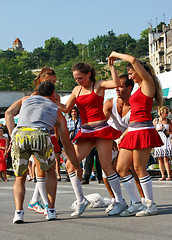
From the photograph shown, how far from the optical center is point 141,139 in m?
6.04

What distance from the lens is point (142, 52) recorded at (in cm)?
16750

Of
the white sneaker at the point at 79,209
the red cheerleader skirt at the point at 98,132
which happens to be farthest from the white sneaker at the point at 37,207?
the red cheerleader skirt at the point at 98,132

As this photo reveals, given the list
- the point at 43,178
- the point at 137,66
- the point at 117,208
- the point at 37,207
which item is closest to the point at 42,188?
the point at 43,178

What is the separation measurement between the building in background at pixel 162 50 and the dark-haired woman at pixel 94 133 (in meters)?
96.8

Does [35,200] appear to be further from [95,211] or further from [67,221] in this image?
[67,221]

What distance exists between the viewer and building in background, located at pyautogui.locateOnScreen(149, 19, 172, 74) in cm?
10388

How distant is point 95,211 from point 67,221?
1.03 metres

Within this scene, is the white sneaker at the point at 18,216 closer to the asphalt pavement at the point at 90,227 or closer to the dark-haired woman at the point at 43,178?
the asphalt pavement at the point at 90,227

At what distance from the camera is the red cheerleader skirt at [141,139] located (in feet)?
19.7

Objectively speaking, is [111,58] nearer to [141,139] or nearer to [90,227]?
[141,139]

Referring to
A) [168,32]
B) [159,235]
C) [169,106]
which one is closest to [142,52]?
[168,32]

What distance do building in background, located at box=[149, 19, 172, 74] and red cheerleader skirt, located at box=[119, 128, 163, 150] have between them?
3824 inches

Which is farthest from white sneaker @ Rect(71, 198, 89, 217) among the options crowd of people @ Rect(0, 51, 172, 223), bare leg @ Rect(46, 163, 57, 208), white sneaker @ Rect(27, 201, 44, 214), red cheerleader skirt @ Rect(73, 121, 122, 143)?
red cheerleader skirt @ Rect(73, 121, 122, 143)

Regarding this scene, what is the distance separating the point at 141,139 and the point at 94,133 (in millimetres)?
650
